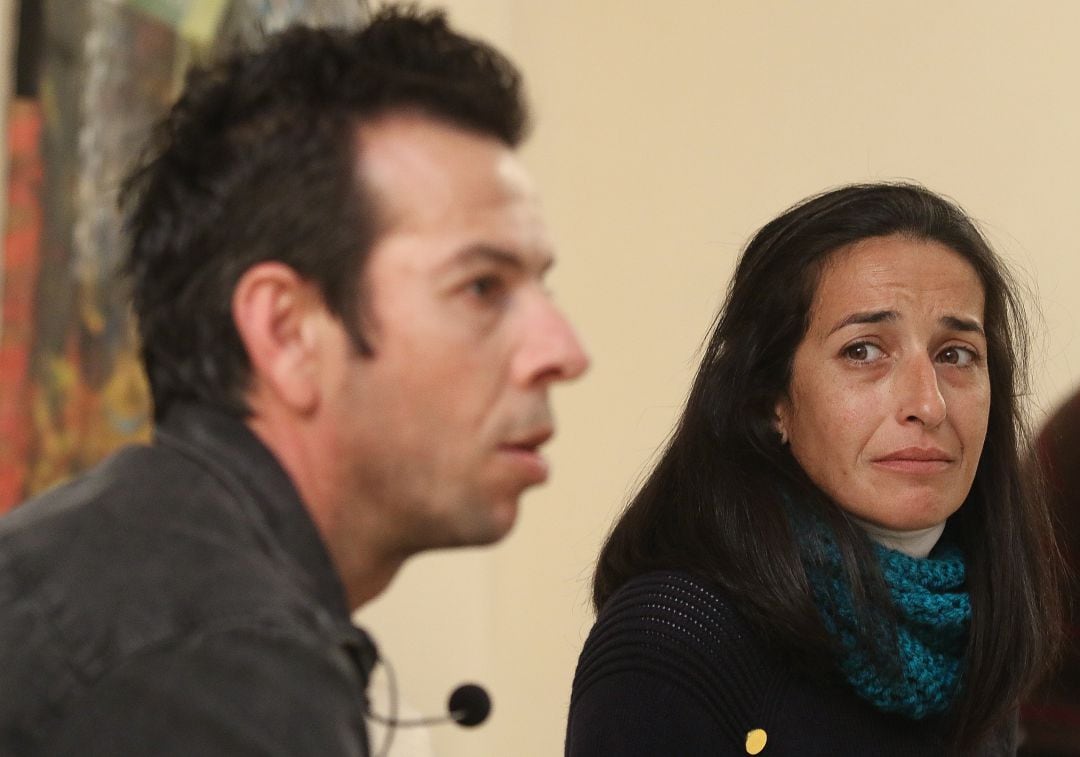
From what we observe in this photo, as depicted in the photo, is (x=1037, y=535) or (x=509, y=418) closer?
(x=509, y=418)

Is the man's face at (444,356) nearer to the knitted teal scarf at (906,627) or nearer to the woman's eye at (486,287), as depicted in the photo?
the woman's eye at (486,287)

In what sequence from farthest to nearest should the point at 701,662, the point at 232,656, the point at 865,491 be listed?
the point at 865,491 < the point at 701,662 < the point at 232,656

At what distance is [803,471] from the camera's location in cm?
193

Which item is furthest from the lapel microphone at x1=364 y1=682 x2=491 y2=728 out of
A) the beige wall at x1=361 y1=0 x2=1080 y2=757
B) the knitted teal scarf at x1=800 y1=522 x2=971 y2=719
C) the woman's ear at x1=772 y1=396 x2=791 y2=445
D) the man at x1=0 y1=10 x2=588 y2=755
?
the beige wall at x1=361 y1=0 x2=1080 y2=757

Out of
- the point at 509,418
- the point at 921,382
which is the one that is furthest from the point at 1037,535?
the point at 509,418

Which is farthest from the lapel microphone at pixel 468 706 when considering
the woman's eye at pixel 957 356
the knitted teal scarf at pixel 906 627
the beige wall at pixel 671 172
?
the beige wall at pixel 671 172

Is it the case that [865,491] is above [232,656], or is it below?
below

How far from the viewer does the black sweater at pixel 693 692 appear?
170cm

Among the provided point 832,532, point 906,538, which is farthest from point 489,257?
point 906,538

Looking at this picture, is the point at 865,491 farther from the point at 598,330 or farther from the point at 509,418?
the point at 598,330

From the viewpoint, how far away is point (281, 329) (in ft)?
3.45

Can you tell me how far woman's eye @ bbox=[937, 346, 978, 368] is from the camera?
6.43 feet

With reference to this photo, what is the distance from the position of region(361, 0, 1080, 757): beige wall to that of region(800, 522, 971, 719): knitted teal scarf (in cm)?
152

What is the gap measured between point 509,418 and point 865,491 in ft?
2.95
